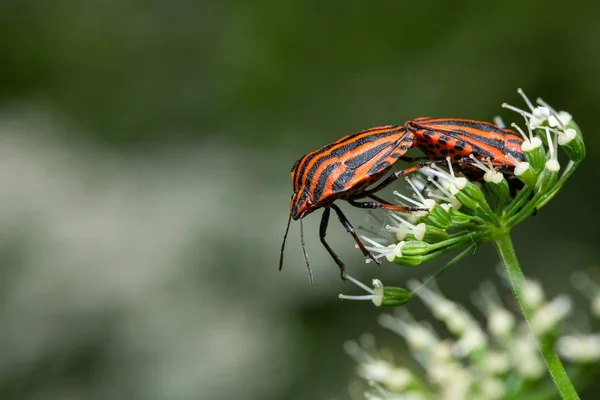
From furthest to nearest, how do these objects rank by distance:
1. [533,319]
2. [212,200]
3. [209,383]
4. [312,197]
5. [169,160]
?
1. [169,160]
2. [212,200]
3. [209,383]
4. [312,197]
5. [533,319]

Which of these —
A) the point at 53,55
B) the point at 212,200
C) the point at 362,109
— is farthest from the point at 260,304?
the point at 53,55

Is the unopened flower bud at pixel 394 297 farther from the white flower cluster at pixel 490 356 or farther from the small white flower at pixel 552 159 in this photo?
the small white flower at pixel 552 159

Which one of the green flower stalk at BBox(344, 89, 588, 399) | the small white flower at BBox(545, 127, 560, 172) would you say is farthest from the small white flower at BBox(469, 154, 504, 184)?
the small white flower at BBox(545, 127, 560, 172)

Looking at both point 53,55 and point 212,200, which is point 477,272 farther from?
point 53,55

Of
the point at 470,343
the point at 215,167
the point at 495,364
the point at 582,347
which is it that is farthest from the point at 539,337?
the point at 215,167

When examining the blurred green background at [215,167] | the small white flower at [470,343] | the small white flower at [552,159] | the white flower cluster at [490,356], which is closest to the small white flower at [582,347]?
the white flower cluster at [490,356]

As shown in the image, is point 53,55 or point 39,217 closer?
point 39,217

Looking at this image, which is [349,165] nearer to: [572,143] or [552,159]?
[552,159]
